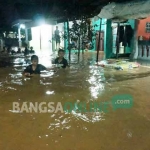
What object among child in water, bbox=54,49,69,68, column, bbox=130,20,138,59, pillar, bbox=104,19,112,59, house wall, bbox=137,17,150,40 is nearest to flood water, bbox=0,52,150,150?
child in water, bbox=54,49,69,68

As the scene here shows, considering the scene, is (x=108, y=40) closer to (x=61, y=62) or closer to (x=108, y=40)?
(x=108, y=40)

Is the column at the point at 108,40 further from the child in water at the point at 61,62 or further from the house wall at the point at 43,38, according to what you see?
the house wall at the point at 43,38

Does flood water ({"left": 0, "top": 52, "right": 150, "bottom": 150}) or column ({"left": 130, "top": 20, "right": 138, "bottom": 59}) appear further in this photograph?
column ({"left": 130, "top": 20, "right": 138, "bottom": 59})

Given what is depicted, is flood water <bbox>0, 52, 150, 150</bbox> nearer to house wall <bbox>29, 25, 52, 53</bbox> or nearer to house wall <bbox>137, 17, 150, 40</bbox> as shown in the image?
house wall <bbox>137, 17, 150, 40</bbox>

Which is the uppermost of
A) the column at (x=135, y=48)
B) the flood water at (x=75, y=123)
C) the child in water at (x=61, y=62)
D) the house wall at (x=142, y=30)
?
the house wall at (x=142, y=30)

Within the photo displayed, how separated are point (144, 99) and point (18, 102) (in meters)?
2.82

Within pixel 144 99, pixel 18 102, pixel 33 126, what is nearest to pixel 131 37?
pixel 144 99

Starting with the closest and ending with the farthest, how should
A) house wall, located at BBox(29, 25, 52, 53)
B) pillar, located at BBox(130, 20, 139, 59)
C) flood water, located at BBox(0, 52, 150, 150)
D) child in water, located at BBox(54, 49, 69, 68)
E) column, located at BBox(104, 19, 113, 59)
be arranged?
flood water, located at BBox(0, 52, 150, 150) → child in water, located at BBox(54, 49, 69, 68) → pillar, located at BBox(130, 20, 139, 59) → column, located at BBox(104, 19, 113, 59) → house wall, located at BBox(29, 25, 52, 53)

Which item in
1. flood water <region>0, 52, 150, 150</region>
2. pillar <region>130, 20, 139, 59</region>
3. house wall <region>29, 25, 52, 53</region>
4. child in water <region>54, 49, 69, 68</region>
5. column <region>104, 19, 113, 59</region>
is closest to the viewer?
flood water <region>0, 52, 150, 150</region>

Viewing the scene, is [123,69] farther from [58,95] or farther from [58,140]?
[58,140]

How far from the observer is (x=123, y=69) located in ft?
29.9

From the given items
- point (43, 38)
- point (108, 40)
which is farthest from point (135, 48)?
point (43, 38)

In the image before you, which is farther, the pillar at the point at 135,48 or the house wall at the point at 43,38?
the house wall at the point at 43,38

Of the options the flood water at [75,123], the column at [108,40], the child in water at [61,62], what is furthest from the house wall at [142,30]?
the flood water at [75,123]
